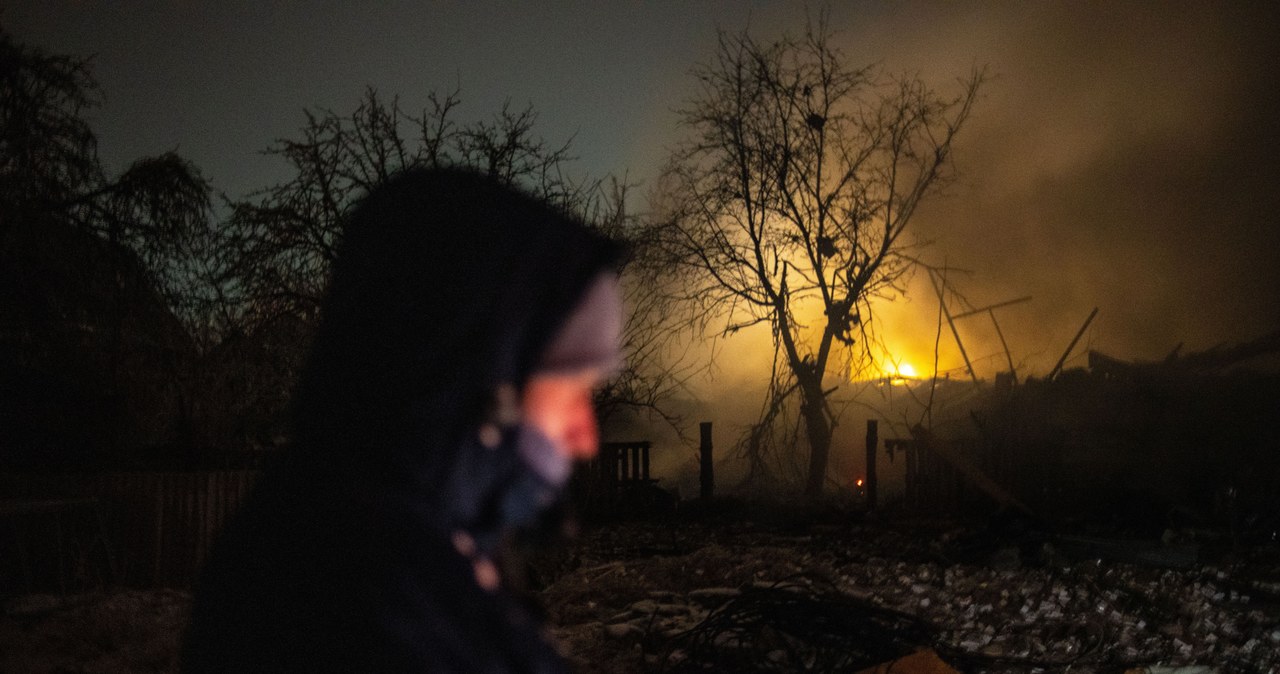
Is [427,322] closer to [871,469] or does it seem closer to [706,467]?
[871,469]

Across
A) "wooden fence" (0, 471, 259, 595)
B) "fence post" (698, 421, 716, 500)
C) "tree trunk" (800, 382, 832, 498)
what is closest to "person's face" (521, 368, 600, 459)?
"wooden fence" (0, 471, 259, 595)

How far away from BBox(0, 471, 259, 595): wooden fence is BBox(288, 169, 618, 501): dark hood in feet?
33.0

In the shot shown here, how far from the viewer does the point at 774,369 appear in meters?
20.2

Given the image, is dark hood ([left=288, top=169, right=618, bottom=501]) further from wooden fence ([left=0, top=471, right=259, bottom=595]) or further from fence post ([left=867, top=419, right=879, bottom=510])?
fence post ([left=867, top=419, right=879, bottom=510])

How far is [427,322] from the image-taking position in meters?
1.44

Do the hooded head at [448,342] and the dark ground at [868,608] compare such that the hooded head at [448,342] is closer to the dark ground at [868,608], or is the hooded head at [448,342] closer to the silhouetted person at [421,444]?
the silhouetted person at [421,444]

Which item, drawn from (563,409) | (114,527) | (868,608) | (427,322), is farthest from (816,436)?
(427,322)

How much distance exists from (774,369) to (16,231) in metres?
13.2

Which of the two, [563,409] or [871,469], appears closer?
[563,409]

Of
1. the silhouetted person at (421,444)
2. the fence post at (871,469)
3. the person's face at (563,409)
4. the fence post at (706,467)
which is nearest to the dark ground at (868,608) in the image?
the fence post at (871,469)

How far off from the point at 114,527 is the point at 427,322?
35.3 ft

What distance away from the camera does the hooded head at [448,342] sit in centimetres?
139

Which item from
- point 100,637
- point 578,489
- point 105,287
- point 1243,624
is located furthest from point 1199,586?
point 105,287

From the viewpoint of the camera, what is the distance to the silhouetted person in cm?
131
